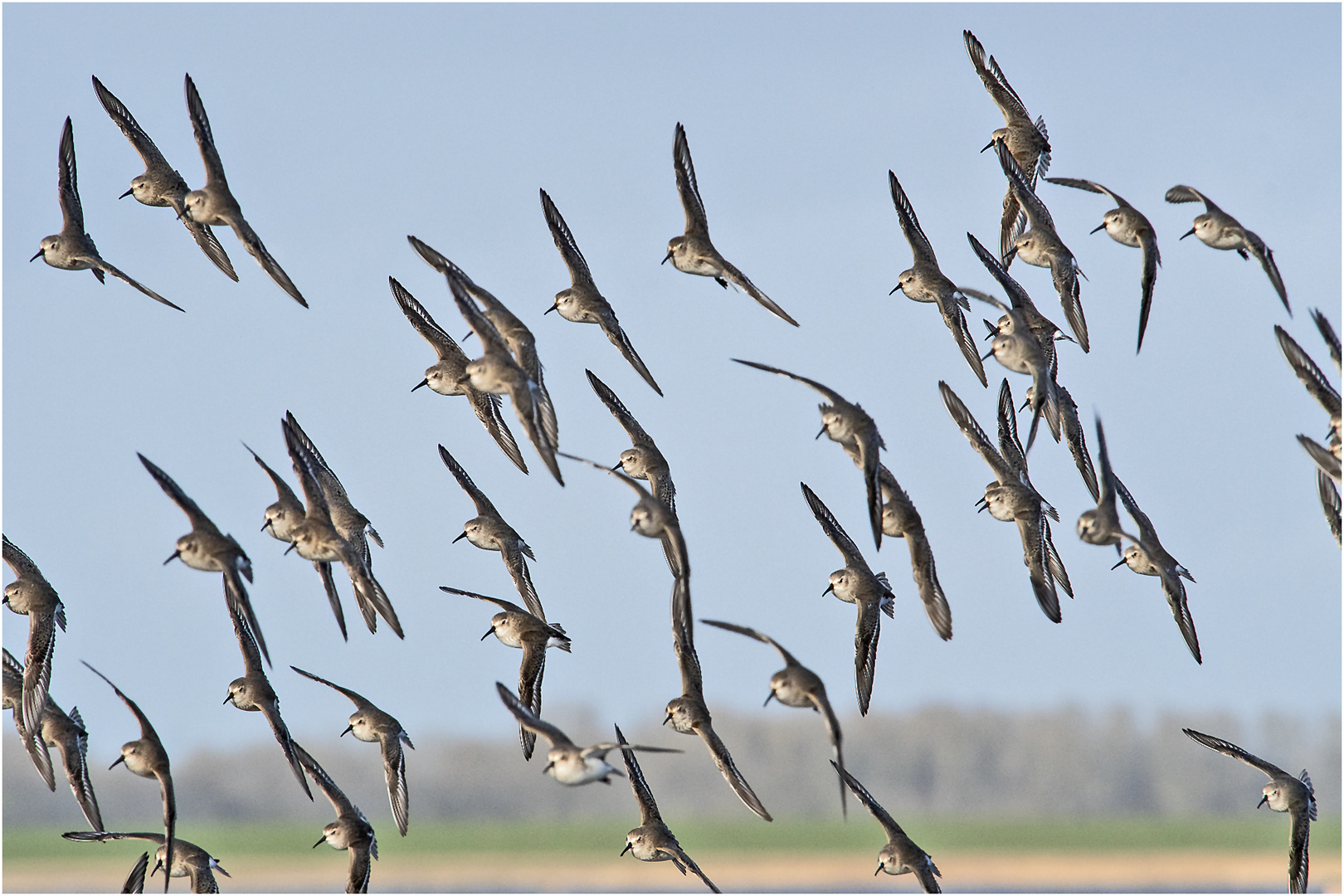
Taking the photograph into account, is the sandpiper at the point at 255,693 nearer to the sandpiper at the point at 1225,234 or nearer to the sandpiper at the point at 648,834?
the sandpiper at the point at 648,834

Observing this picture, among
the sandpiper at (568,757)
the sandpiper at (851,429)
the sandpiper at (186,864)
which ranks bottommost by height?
the sandpiper at (186,864)

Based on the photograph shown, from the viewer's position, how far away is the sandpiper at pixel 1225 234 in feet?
47.8

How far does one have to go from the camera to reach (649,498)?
1388cm

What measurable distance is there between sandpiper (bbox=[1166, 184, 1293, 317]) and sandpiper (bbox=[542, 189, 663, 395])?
16.5 feet

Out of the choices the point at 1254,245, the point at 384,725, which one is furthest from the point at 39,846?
the point at 1254,245

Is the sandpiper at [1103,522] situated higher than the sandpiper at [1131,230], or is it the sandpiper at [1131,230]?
the sandpiper at [1131,230]

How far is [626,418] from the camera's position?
16906mm

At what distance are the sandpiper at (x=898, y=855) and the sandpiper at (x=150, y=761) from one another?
5.56 meters

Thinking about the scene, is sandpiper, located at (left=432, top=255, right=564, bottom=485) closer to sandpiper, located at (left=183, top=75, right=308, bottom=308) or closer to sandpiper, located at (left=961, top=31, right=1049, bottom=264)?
sandpiper, located at (left=183, top=75, right=308, bottom=308)

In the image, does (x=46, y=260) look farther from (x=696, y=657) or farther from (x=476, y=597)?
(x=696, y=657)

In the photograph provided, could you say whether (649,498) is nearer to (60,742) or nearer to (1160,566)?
(1160,566)

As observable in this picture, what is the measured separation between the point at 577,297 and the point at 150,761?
18.1 feet

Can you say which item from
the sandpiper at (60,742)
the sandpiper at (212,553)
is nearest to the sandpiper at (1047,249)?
the sandpiper at (212,553)

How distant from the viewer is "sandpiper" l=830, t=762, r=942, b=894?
589 inches
